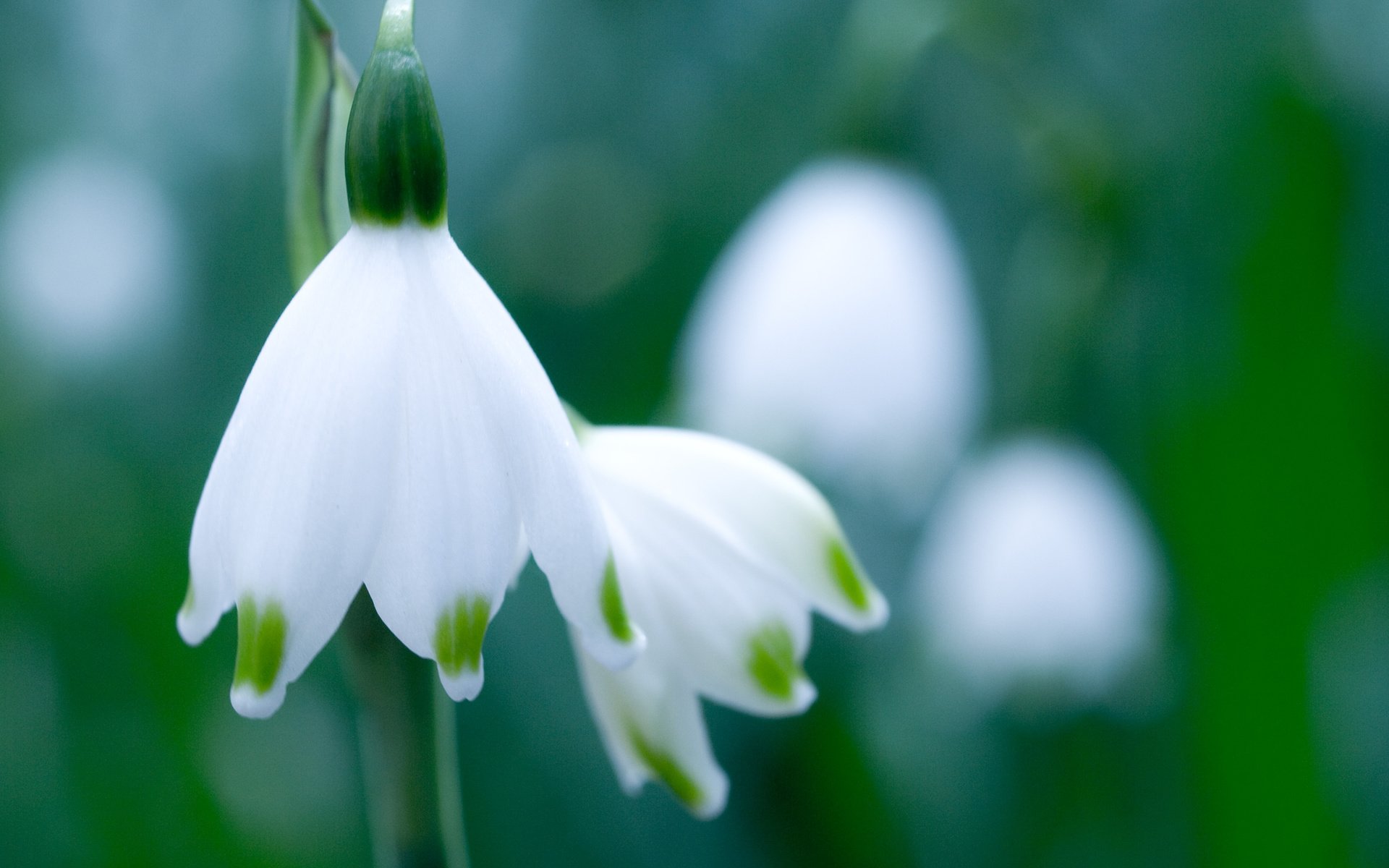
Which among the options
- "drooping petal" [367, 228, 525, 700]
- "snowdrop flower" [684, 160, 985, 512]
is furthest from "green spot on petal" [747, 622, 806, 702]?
"snowdrop flower" [684, 160, 985, 512]

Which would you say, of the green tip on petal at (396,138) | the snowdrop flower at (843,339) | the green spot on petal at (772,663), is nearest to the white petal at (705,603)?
the green spot on petal at (772,663)

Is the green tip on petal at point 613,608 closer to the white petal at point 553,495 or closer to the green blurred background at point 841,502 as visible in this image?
the white petal at point 553,495

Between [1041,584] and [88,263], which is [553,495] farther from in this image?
[88,263]

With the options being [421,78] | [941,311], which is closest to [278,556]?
[421,78]

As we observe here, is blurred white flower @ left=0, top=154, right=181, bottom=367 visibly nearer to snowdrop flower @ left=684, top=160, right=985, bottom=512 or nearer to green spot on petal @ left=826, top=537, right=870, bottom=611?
snowdrop flower @ left=684, top=160, right=985, bottom=512

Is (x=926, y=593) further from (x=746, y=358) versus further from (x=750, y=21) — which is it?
(x=750, y=21)


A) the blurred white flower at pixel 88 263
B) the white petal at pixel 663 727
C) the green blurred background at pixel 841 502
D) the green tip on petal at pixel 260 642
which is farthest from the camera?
the blurred white flower at pixel 88 263
